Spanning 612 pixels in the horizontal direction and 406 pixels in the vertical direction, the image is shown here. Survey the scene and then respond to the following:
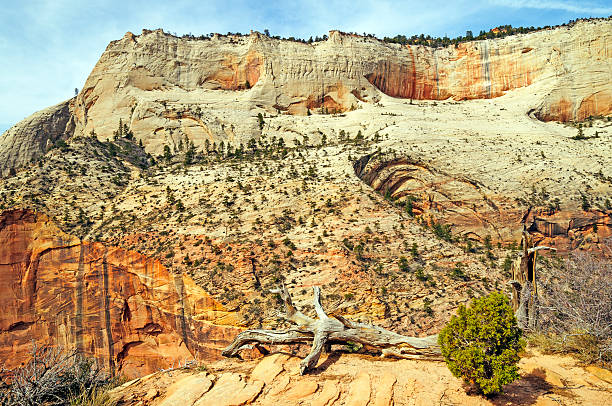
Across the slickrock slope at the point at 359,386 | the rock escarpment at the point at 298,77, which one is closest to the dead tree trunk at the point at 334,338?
the slickrock slope at the point at 359,386

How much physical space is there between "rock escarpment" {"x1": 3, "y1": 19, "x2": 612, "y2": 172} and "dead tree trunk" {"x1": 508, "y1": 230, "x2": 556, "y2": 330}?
28.9 metres

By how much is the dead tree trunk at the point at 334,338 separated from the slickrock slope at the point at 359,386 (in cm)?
33

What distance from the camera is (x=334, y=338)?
11305 mm

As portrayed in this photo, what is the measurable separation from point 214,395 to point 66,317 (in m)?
17.7

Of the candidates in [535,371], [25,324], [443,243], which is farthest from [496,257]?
[25,324]

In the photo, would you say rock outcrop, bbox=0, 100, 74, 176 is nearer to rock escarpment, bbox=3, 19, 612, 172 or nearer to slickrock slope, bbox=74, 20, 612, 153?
rock escarpment, bbox=3, 19, 612, 172

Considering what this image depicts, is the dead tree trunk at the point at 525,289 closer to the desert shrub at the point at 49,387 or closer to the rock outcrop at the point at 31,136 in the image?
the desert shrub at the point at 49,387

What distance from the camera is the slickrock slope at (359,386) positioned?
8.41 metres

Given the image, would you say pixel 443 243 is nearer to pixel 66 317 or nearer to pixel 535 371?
pixel 535 371

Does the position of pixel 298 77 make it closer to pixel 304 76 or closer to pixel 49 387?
pixel 304 76

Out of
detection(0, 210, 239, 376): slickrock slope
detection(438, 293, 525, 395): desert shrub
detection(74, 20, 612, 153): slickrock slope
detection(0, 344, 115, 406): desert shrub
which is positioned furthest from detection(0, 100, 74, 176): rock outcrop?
detection(438, 293, 525, 395): desert shrub

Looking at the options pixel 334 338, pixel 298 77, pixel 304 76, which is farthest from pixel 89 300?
pixel 304 76

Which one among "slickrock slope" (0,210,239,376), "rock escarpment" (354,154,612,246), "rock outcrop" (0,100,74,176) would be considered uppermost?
"rock outcrop" (0,100,74,176)

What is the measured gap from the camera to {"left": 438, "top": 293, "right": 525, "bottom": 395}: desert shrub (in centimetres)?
800
